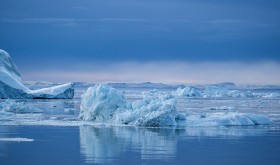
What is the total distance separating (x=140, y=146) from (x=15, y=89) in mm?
33273

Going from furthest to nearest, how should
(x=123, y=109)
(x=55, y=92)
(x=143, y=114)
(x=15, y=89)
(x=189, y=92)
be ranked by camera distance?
(x=189, y=92), (x=55, y=92), (x=15, y=89), (x=123, y=109), (x=143, y=114)

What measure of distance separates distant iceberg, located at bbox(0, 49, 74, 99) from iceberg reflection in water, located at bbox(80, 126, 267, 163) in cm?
2675

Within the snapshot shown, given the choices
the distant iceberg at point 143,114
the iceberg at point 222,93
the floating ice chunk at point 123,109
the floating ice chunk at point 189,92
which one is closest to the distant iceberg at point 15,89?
the floating ice chunk at point 189,92

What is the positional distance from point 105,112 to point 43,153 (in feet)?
32.7

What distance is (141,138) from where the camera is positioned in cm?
1509

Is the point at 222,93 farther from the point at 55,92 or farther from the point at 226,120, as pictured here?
the point at 226,120

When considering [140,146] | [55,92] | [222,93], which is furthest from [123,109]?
[222,93]

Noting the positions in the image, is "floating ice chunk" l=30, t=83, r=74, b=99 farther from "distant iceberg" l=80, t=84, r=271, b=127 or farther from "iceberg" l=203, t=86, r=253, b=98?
"distant iceberg" l=80, t=84, r=271, b=127

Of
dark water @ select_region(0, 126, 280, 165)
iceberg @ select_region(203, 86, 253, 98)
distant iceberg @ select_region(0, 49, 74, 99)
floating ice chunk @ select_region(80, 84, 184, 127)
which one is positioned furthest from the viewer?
iceberg @ select_region(203, 86, 253, 98)

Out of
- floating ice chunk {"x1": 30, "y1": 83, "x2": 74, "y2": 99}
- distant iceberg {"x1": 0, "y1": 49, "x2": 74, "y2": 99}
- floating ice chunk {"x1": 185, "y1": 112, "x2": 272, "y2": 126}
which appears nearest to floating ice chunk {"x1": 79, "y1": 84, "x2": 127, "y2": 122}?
floating ice chunk {"x1": 185, "y1": 112, "x2": 272, "y2": 126}

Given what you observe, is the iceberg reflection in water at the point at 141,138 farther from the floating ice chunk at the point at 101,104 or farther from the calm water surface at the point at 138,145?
the floating ice chunk at the point at 101,104

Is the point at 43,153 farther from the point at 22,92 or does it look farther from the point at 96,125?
the point at 22,92

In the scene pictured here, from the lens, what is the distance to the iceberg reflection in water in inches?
462

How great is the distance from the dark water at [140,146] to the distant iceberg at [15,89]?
87.4 ft
